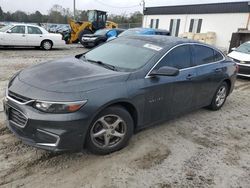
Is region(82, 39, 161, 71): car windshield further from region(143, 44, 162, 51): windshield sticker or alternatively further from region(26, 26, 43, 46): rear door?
region(26, 26, 43, 46): rear door

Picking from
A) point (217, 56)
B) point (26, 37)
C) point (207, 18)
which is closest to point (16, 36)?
point (26, 37)

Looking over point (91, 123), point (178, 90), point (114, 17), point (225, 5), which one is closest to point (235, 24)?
point (225, 5)

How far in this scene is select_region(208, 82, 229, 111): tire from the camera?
17.9 ft

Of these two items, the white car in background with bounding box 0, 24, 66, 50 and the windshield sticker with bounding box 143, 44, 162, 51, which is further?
the white car in background with bounding box 0, 24, 66, 50

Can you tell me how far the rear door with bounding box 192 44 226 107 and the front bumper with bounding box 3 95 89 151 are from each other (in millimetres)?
2511

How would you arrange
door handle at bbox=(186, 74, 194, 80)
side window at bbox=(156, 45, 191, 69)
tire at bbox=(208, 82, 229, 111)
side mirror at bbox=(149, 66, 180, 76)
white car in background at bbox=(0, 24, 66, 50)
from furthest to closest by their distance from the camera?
white car in background at bbox=(0, 24, 66, 50), tire at bbox=(208, 82, 229, 111), door handle at bbox=(186, 74, 194, 80), side window at bbox=(156, 45, 191, 69), side mirror at bbox=(149, 66, 180, 76)

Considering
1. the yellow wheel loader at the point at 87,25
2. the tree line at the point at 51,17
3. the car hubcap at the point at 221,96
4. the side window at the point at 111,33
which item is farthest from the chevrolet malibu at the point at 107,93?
the tree line at the point at 51,17

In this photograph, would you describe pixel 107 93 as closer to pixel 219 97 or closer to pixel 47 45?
pixel 219 97

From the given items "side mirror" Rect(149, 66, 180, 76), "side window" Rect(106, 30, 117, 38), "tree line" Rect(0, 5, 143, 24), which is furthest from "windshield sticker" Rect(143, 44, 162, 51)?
"tree line" Rect(0, 5, 143, 24)

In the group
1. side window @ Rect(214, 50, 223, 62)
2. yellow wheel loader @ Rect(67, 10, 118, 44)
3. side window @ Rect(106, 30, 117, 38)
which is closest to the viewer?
side window @ Rect(214, 50, 223, 62)

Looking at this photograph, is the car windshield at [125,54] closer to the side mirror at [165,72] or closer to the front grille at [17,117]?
the side mirror at [165,72]

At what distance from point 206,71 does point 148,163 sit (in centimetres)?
233

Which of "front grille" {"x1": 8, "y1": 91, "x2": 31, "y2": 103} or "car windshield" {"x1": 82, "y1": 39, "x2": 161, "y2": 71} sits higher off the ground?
"car windshield" {"x1": 82, "y1": 39, "x2": 161, "y2": 71}

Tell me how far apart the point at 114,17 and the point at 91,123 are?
199ft
